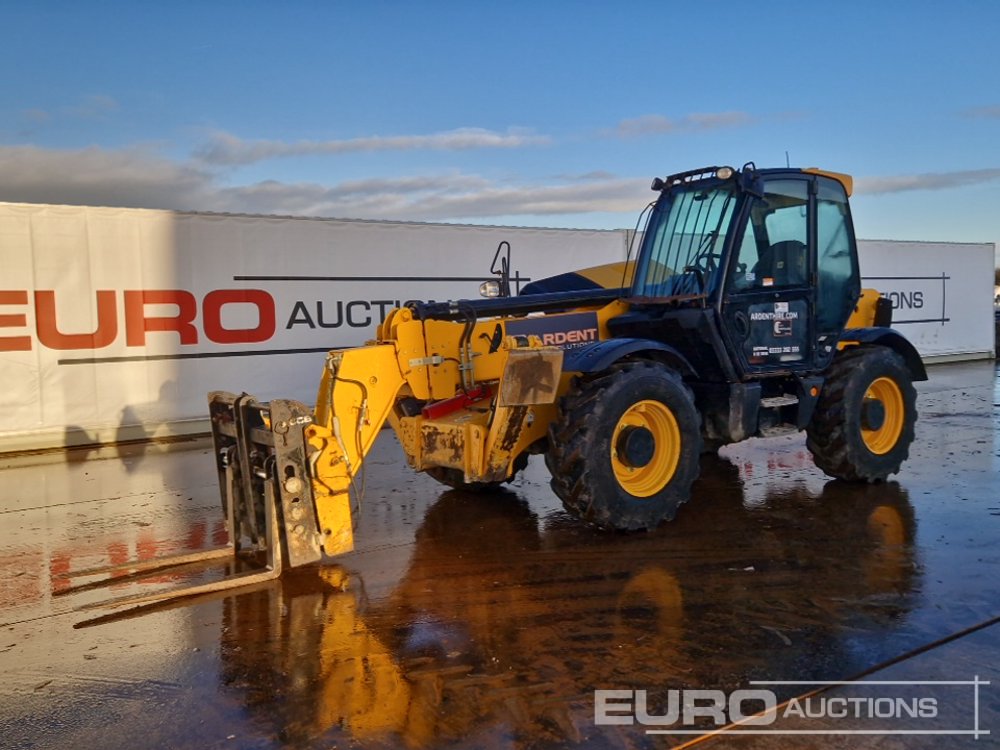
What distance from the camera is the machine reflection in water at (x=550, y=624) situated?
3707 millimetres

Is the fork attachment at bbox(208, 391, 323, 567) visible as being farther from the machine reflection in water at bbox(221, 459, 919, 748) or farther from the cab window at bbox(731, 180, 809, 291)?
the cab window at bbox(731, 180, 809, 291)

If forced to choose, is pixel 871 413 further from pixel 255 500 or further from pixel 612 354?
pixel 255 500

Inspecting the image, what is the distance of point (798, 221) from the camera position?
7.27 meters

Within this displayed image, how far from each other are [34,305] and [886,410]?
9.30 meters

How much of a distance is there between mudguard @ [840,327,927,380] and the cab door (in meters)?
0.65

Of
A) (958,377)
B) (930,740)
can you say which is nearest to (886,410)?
(930,740)

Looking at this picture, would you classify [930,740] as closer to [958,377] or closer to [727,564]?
[727,564]

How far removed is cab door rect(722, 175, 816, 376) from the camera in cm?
693

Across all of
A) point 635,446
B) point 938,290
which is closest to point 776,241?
point 635,446

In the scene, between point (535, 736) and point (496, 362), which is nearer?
point (535, 736)

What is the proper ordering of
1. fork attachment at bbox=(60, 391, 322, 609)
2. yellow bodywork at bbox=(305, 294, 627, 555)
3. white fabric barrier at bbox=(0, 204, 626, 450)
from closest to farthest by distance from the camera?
1. fork attachment at bbox=(60, 391, 322, 609)
2. yellow bodywork at bbox=(305, 294, 627, 555)
3. white fabric barrier at bbox=(0, 204, 626, 450)

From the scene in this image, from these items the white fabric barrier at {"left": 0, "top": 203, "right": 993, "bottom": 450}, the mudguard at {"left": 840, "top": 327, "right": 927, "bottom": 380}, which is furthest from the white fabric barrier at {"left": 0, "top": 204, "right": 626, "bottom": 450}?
the mudguard at {"left": 840, "top": 327, "right": 927, "bottom": 380}

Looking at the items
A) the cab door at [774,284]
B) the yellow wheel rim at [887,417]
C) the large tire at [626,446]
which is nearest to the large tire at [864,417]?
the yellow wheel rim at [887,417]

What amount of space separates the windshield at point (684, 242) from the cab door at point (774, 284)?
18 centimetres
